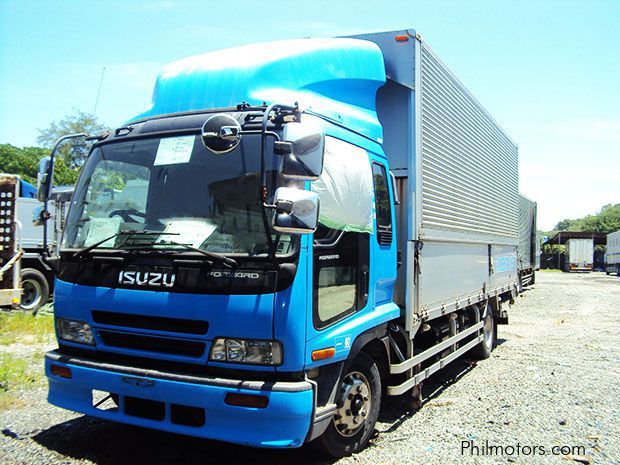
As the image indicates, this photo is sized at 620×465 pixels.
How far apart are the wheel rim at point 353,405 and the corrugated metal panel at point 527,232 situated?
17078 millimetres

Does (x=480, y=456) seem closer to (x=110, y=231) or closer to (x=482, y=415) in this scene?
(x=482, y=415)

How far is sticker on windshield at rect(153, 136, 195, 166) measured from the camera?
3.94m

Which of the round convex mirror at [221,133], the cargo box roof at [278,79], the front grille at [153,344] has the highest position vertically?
the cargo box roof at [278,79]

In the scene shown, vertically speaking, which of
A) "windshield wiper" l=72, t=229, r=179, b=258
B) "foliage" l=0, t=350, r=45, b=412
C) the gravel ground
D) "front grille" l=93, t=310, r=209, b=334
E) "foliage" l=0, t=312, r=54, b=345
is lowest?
the gravel ground

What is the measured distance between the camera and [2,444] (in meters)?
4.42

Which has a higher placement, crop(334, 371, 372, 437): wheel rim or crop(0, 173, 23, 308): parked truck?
crop(0, 173, 23, 308): parked truck

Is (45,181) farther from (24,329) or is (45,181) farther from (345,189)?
(24,329)

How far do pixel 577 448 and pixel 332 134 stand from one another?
11.6ft

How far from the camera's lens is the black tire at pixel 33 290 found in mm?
12141

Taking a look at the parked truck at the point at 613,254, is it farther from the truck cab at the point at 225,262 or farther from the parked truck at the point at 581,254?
the truck cab at the point at 225,262

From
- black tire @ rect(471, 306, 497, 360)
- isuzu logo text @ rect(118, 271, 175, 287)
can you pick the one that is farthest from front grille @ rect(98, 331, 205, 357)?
black tire @ rect(471, 306, 497, 360)

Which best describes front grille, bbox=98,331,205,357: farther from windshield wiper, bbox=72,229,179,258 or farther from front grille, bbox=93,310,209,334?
windshield wiper, bbox=72,229,179,258

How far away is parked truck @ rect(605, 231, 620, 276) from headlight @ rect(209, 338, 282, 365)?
4678cm

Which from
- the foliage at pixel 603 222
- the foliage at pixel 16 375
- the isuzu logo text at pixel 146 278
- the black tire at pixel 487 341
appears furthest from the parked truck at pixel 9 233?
the foliage at pixel 603 222
